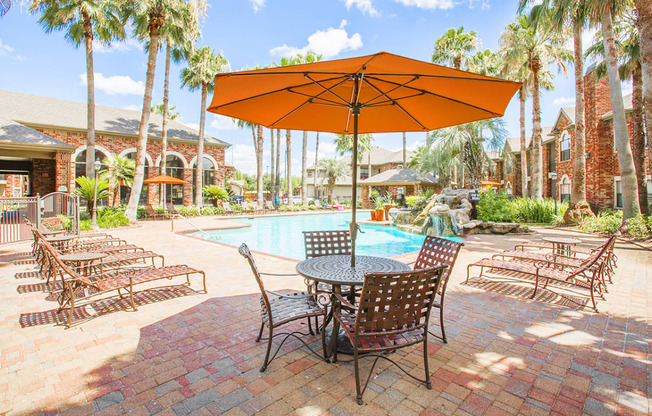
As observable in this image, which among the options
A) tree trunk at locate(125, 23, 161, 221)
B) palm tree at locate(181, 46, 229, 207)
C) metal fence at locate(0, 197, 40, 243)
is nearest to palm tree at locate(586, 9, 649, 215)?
tree trunk at locate(125, 23, 161, 221)

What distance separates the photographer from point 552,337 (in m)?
3.22

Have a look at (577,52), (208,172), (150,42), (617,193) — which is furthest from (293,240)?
(617,193)

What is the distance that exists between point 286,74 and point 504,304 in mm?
3908

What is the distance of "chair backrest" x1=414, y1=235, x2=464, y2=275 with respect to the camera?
3291 millimetres

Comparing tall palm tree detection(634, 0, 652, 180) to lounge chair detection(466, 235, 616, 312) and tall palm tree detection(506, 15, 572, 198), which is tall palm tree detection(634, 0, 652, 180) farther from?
tall palm tree detection(506, 15, 572, 198)

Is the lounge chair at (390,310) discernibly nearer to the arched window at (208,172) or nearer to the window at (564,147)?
the arched window at (208,172)

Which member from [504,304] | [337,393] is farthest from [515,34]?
[337,393]

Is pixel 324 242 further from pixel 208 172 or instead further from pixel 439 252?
pixel 208 172

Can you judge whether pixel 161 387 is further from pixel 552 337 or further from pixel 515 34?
pixel 515 34

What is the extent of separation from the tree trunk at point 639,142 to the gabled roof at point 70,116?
24590 millimetres

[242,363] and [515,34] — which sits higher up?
[515,34]

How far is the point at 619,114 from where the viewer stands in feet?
33.5

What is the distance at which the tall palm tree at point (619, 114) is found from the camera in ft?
32.3

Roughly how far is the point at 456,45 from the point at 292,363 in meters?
22.6
